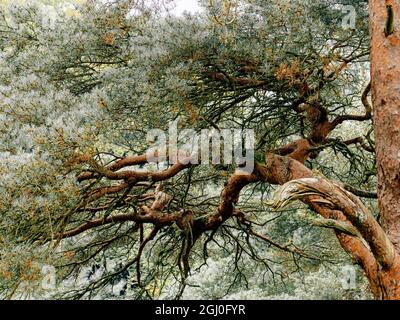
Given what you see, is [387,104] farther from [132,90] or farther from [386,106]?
[132,90]

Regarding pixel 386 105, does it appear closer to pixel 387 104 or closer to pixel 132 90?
pixel 387 104

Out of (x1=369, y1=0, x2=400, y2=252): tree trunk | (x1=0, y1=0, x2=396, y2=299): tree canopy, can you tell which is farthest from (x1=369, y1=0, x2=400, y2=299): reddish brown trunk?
(x1=0, y1=0, x2=396, y2=299): tree canopy

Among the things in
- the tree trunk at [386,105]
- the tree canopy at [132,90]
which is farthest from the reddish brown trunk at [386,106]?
the tree canopy at [132,90]

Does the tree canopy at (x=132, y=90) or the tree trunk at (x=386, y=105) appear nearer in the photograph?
the tree canopy at (x=132, y=90)

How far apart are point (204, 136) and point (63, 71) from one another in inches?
47.9

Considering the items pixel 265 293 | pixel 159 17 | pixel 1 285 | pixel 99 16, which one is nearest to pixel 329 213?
pixel 159 17

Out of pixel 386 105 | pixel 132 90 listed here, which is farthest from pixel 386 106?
pixel 132 90

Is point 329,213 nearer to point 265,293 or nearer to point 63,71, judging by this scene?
point 63,71

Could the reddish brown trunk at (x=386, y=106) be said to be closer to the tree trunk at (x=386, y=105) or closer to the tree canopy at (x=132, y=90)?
the tree trunk at (x=386, y=105)

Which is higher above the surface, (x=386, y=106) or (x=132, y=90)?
(x=132, y=90)

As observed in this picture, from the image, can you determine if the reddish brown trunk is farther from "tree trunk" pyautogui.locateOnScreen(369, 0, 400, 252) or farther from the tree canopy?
the tree canopy

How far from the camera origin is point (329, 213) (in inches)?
148

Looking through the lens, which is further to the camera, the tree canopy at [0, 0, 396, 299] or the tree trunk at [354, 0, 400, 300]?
the tree trunk at [354, 0, 400, 300]
